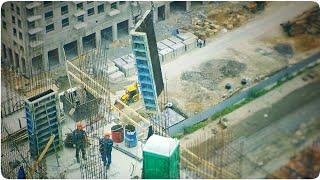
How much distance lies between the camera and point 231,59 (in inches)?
1843

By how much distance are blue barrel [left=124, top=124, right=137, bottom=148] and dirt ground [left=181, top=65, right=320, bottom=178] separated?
114 inches

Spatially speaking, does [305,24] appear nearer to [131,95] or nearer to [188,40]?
[188,40]

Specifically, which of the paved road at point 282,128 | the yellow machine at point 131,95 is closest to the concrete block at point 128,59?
the yellow machine at point 131,95

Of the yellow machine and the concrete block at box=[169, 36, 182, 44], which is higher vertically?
the concrete block at box=[169, 36, 182, 44]

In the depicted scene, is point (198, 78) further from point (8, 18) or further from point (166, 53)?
point (8, 18)

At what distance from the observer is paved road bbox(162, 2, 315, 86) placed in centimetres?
4600

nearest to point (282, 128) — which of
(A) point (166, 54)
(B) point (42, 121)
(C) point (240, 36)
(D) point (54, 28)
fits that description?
(A) point (166, 54)

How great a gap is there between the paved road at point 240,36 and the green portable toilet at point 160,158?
10239mm

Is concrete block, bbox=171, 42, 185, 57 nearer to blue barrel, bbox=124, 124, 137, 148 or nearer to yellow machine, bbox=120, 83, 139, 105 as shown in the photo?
yellow machine, bbox=120, 83, 139, 105

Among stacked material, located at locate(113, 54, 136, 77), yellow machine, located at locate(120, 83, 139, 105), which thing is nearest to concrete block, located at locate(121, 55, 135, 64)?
stacked material, located at locate(113, 54, 136, 77)

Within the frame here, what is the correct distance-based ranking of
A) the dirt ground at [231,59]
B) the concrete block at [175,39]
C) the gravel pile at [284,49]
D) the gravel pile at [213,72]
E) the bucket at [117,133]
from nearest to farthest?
the bucket at [117,133] < the dirt ground at [231,59] < the gravel pile at [213,72] < the gravel pile at [284,49] < the concrete block at [175,39]

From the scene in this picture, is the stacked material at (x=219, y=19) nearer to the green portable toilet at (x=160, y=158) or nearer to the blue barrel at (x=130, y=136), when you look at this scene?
the blue barrel at (x=130, y=136)

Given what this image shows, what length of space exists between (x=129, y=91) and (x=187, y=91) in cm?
340

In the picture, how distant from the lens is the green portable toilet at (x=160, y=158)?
1339 inches
